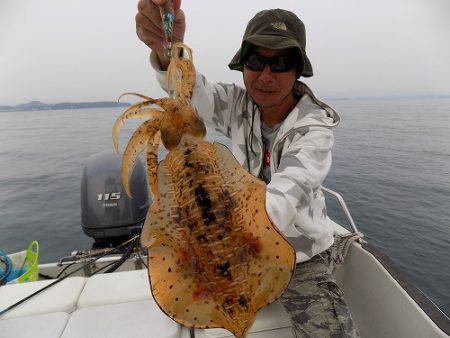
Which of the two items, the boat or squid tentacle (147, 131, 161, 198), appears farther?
the boat

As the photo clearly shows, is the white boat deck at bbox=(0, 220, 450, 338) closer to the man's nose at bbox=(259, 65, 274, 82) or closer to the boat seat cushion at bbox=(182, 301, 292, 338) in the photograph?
the boat seat cushion at bbox=(182, 301, 292, 338)

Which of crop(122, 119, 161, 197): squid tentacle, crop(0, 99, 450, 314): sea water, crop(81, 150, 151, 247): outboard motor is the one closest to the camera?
crop(122, 119, 161, 197): squid tentacle

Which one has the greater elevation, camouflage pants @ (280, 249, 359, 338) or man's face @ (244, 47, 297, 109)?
man's face @ (244, 47, 297, 109)

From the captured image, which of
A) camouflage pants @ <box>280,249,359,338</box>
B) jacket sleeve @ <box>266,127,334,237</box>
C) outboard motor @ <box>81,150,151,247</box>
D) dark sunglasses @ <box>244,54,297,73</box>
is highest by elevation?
dark sunglasses @ <box>244,54,297,73</box>

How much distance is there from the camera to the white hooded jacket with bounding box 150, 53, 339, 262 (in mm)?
2113

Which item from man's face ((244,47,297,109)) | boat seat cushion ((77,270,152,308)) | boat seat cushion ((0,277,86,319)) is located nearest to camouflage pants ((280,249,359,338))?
boat seat cushion ((77,270,152,308))

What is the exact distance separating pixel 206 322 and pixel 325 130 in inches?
85.7

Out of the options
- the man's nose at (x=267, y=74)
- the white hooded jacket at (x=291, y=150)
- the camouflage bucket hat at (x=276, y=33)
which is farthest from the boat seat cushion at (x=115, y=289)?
the camouflage bucket hat at (x=276, y=33)

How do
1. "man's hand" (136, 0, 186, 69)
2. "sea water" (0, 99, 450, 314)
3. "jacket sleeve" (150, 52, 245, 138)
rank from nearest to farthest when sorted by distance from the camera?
1. "man's hand" (136, 0, 186, 69)
2. "jacket sleeve" (150, 52, 245, 138)
3. "sea water" (0, 99, 450, 314)

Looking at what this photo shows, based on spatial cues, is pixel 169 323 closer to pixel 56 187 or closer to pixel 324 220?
pixel 324 220

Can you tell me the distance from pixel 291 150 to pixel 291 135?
34cm

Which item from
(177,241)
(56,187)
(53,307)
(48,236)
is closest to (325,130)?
(177,241)

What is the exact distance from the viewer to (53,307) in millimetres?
2947

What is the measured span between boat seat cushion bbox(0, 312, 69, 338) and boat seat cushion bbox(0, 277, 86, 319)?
0.09 m
